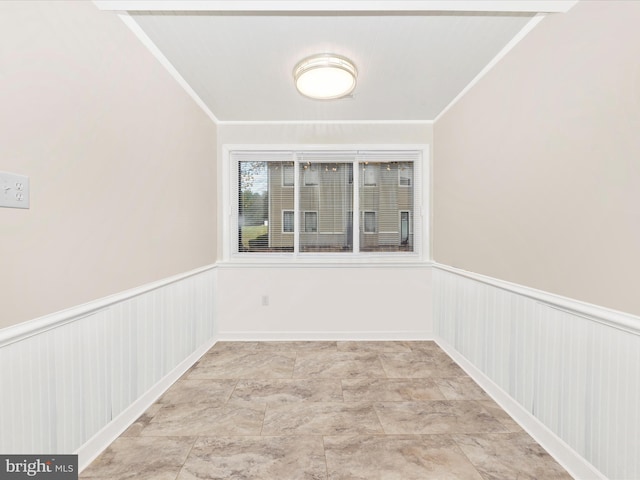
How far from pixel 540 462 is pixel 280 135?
3352mm

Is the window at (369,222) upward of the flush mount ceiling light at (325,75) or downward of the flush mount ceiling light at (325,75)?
downward

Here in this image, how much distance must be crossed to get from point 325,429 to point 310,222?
2.17 meters

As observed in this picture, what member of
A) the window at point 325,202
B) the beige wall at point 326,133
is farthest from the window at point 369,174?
the beige wall at point 326,133

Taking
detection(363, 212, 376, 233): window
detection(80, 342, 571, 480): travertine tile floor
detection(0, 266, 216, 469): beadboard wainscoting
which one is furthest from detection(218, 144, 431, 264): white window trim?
detection(80, 342, 571, 480): travertine tile floor

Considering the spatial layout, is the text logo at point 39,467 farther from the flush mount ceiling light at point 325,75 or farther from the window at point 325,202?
the flush mount ceiling light at point 325,75

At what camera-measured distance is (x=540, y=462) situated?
158 centimetres

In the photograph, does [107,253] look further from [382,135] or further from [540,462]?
[382,135]

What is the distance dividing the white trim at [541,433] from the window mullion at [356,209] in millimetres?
1641

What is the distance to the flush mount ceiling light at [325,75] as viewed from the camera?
2135 millimetres

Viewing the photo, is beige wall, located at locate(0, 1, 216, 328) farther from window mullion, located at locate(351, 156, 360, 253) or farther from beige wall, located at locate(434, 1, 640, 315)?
beige wall, located at locate(434, 1, 640, 315)

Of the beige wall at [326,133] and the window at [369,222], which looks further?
the window at [369,222]

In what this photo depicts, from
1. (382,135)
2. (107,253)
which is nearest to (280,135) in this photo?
(382,135)

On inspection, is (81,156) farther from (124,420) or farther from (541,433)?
(541,433)

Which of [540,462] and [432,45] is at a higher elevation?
[432,45]
